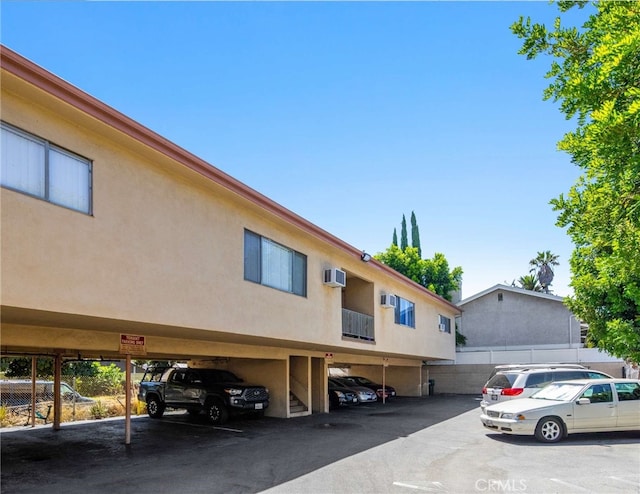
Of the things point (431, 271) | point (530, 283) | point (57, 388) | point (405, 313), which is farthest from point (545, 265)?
point (57, 388)

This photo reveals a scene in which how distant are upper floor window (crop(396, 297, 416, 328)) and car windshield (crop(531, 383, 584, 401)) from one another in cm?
963

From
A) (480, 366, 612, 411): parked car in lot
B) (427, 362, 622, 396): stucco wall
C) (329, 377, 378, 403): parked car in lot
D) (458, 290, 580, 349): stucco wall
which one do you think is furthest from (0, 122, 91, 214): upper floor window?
(458, 290, 580, 349): stucco wall

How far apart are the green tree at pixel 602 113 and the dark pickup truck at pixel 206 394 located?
13.0 meters

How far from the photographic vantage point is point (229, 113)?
1418 centimetres

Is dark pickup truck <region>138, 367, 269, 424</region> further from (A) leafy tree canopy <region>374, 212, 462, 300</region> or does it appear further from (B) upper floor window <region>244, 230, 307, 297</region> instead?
(A) leafy tree canopy <region>374, 212, 462, 300</region>

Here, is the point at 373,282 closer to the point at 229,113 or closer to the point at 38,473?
the point at 229,113

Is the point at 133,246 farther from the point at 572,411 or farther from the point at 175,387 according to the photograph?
the point at 572,411

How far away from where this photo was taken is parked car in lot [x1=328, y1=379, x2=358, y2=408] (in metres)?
23.8

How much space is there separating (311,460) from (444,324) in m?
22.7

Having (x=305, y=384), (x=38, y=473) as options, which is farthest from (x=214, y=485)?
(x=305, y=384)

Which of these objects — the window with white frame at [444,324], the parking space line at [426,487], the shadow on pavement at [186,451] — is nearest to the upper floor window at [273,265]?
the shadow on pavement at [186,451]

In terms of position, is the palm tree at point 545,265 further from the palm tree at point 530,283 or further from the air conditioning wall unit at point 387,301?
the air conditioning wall unit at point 387,301

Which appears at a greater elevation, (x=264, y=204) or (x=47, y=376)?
(x=264, y=204)

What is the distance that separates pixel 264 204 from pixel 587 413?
9.43 metres
